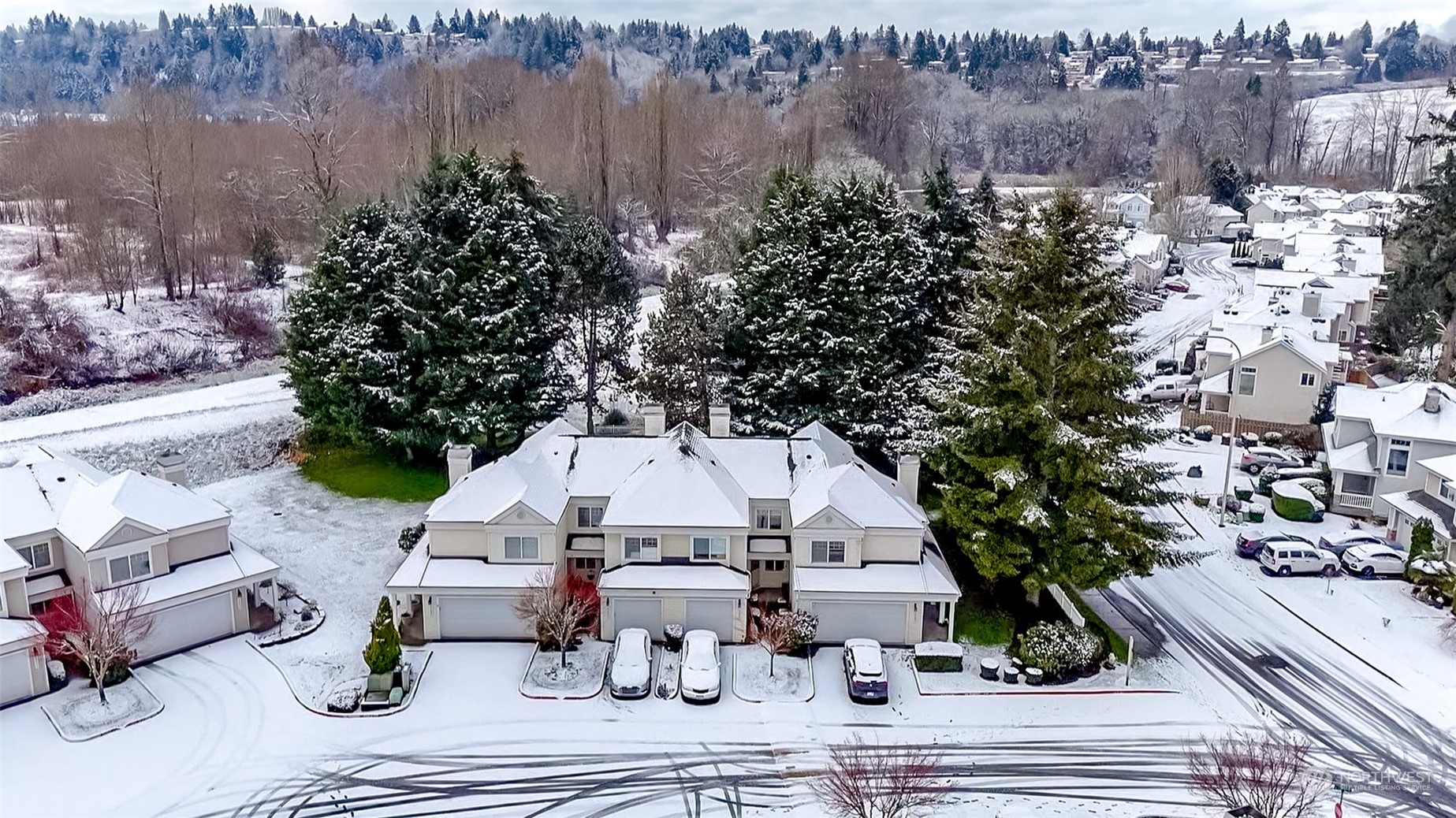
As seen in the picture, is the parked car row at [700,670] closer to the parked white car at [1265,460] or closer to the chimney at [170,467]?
the chimney at [170,467]

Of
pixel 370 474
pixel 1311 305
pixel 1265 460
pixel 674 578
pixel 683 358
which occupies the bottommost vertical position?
pixel 370 474

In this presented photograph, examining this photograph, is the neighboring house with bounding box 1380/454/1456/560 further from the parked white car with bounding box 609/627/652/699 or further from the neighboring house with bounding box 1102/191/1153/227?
the neighboring house with bounding box 1102/191/1153/227

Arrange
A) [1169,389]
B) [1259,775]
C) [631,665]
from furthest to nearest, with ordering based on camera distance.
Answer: [1169,389]
[631,665]
[1259,775]

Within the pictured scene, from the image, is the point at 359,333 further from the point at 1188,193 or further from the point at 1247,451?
the point at 1188,193

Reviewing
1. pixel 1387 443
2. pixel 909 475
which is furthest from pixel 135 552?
pixel 1387 443

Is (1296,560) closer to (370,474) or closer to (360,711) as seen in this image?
(360,711)

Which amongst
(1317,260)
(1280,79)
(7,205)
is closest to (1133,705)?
(1317,260)
